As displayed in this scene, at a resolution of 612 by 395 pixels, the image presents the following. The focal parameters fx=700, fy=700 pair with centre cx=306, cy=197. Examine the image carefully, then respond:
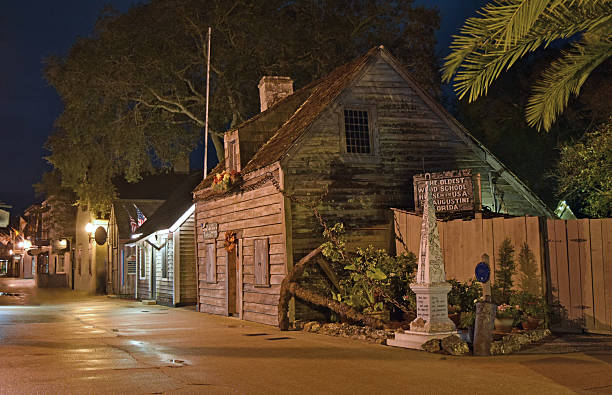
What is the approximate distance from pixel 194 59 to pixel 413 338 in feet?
72.2

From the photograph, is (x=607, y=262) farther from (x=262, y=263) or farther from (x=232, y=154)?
(x=232, y=154)

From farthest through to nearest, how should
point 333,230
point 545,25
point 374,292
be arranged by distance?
point 333,230 < point 374,292 < point 545,25

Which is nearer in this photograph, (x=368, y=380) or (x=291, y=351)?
(x=368, y=380)

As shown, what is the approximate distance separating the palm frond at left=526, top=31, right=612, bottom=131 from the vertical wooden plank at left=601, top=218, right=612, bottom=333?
17.7ft

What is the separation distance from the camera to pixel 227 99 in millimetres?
31875

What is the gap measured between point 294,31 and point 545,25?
80.6 ft

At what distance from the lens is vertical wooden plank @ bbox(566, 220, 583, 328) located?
43.5 ft

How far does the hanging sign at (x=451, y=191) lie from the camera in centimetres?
1577

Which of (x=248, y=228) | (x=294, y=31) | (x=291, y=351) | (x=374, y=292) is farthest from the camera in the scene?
(x=294, y=31)

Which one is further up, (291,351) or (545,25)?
(545,25)

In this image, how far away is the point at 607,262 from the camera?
13.0 meters

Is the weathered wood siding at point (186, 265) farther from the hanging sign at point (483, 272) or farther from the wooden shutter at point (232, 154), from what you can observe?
the hanging sign at point (483, 272)

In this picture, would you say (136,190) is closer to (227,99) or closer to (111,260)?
(111,260)

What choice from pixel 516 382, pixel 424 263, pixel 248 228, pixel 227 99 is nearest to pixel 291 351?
pixel 424 263
